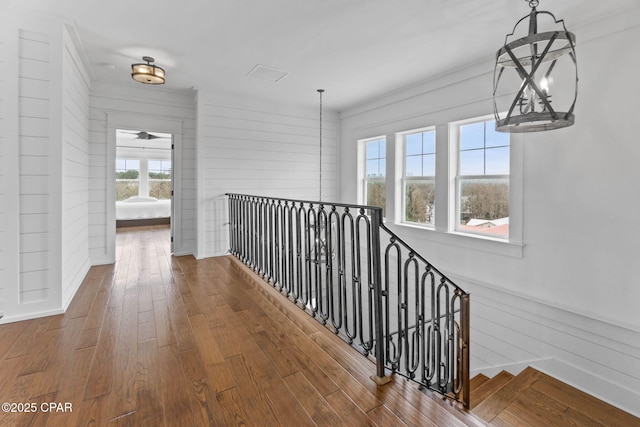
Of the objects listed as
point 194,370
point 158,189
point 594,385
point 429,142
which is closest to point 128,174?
point 158,189

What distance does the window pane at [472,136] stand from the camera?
12.4 feet

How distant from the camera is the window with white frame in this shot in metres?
5.29

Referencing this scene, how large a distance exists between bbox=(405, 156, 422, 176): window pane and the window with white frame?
0.44 m

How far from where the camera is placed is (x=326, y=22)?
2.77 meters

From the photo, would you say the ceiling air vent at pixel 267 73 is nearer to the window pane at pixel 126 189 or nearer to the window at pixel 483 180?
the window at pixel 483 180

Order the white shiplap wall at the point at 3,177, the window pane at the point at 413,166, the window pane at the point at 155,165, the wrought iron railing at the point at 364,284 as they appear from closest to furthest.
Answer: the wrought iron railing at the point at 364,284
the white shiplap wall at the point at 3,177
the window pane at the point at 413,166
the window pane at the point at 155,165

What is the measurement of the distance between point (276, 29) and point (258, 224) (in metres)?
2.11

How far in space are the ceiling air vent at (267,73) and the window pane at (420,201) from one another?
8.19 feet

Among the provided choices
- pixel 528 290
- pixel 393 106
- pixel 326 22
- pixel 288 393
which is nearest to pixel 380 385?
pixel 288 393

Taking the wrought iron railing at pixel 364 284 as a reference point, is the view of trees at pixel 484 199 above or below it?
above

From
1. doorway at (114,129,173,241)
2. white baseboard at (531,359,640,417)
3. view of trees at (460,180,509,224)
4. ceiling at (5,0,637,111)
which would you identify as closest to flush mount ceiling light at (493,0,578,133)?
ceiling at (5,0,637,111)

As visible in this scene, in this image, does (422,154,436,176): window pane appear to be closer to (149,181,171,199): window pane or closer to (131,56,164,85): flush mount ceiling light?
(131,56,164,85): flush mount ceiling light

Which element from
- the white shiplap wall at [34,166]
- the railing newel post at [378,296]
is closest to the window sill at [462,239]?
the railing newel post at [378,296]

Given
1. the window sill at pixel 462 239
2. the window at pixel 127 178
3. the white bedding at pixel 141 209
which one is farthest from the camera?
the window at pixel 127 178
